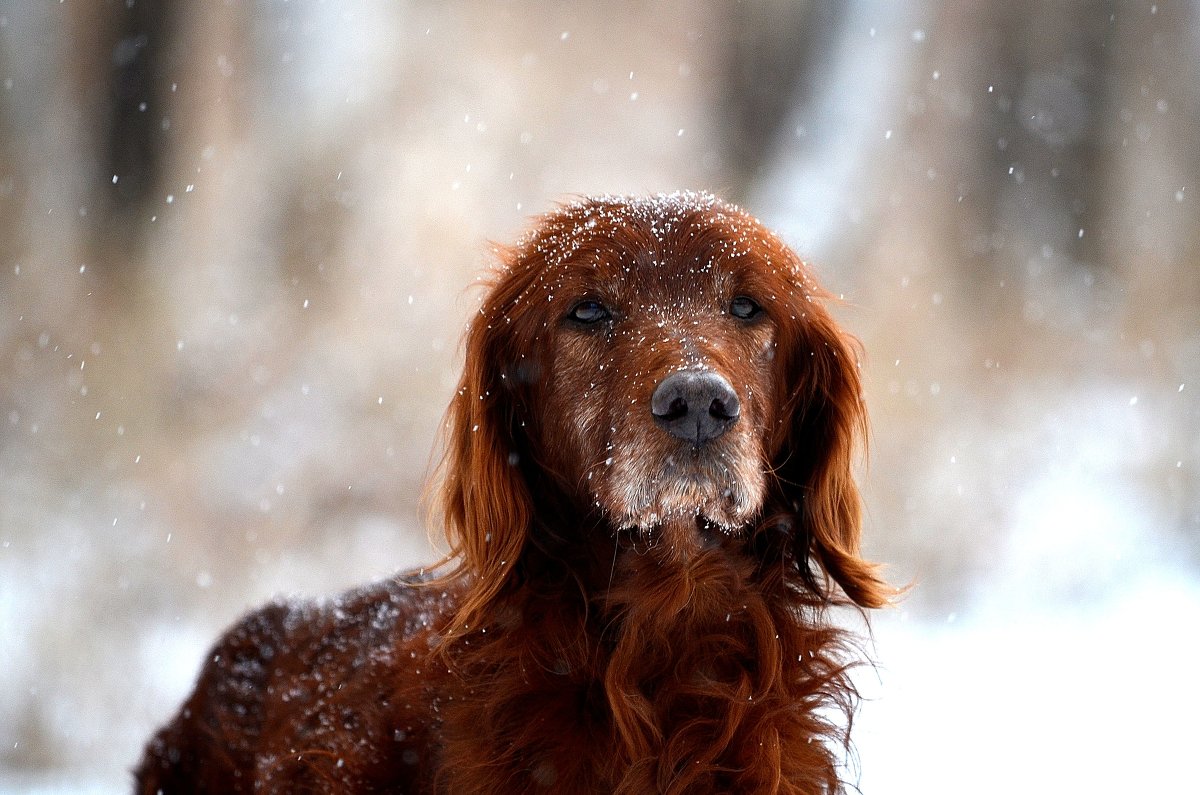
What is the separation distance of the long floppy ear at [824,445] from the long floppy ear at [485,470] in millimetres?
645

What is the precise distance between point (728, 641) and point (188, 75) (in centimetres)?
628

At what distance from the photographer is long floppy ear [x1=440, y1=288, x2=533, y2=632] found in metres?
2.45

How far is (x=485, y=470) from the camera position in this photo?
8.38 feet

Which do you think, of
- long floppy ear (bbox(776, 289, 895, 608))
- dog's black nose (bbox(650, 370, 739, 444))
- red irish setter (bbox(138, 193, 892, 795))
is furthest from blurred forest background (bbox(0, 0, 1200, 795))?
dog's black nose (bbox(650, 370, 739, 444))

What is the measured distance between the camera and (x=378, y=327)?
7609 mm

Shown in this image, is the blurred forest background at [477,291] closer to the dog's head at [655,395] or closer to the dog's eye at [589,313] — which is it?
the dog's head at [655,395]

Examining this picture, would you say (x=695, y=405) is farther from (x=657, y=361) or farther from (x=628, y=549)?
(x=628, y=549)

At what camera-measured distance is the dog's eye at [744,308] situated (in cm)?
250

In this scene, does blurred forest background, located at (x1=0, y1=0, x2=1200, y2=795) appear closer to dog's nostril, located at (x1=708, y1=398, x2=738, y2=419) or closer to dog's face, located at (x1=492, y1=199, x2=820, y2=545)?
dog's face, located at (x1=492, y1=199, x2=820, y2=545)

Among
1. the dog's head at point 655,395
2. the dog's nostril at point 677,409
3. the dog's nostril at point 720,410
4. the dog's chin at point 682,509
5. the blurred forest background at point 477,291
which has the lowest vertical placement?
the dog's chin at point 682,509

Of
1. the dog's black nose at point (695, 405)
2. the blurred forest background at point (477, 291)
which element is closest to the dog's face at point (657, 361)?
the dog's black nose at point (695, 405)

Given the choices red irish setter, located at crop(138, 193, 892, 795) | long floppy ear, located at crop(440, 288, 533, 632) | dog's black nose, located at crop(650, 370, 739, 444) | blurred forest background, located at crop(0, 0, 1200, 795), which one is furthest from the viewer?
blurred forest background, located at crop(0, 0, 1200, 795)

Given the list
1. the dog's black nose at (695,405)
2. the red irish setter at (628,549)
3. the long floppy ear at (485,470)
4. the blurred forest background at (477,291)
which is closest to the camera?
the dog's black nose at (695,405)

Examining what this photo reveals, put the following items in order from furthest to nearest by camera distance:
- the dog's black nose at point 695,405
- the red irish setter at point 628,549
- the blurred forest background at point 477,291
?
the blurred forest background at point 477,291
the red irish setter at point 628,549
the dog's black nose at point 695,405
